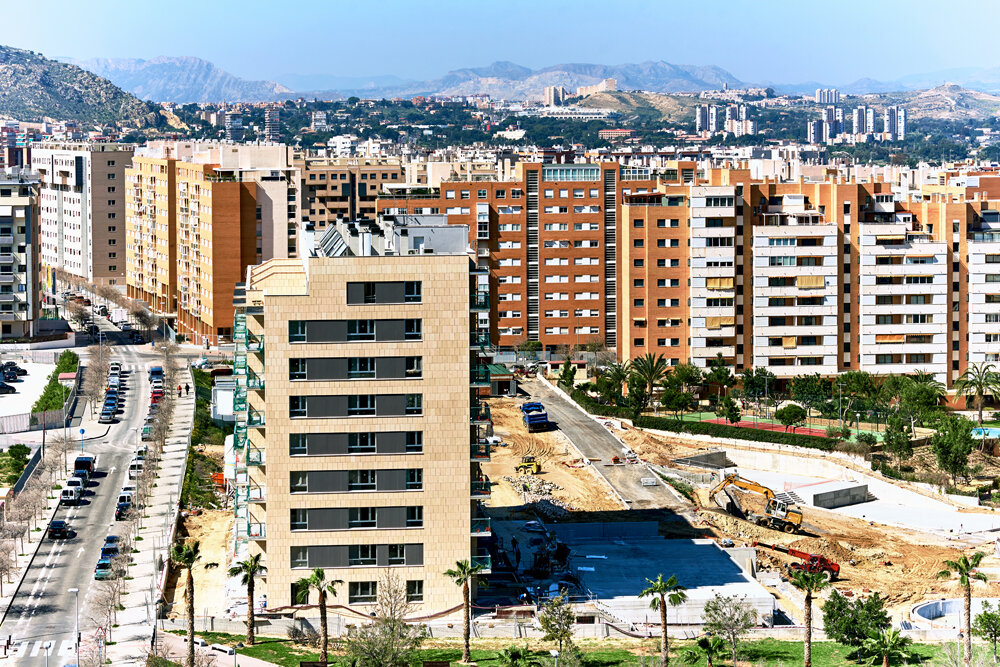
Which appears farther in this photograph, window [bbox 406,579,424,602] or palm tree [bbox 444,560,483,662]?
window [bbox 406,579,424,602]

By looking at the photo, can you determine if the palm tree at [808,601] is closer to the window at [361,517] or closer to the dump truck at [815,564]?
the window at [361,517]

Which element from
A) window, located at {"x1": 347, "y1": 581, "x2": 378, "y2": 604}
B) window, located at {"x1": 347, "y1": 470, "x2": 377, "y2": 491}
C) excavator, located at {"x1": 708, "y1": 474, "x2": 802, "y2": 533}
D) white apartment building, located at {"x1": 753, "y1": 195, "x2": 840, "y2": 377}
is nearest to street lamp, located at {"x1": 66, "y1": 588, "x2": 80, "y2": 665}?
window, located at {"x1": 347, "y1": 581, "x2": 378, "y2": 604}

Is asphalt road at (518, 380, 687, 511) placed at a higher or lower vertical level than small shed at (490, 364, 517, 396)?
lower

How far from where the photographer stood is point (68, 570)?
5438 cm

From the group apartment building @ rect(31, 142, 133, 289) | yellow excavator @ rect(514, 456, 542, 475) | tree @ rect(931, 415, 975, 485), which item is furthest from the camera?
apartment building @ rect(31, 142, 133, 289)

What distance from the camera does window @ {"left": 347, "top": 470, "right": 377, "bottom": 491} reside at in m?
48.1

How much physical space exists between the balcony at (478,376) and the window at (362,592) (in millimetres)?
6833

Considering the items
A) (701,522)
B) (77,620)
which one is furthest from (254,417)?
(701,522)

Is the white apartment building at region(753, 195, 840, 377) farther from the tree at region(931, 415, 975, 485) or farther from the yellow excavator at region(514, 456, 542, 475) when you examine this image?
the yellow excavator at region(514, 456, 542, 475)

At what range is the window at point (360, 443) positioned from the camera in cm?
4803

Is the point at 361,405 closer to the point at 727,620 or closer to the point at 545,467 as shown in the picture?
the point at 727,620

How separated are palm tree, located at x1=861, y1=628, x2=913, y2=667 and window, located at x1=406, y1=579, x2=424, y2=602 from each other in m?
13.4

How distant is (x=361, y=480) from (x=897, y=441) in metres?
39.2

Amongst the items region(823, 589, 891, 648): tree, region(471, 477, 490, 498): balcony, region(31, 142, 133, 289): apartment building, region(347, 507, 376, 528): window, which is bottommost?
region(823, 589, 891, 648): tree
